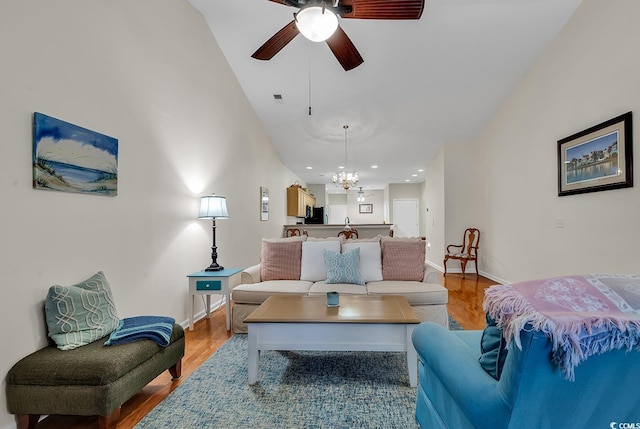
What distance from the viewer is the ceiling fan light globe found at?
5.96 feet

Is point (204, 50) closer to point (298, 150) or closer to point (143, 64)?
point (143, 64)

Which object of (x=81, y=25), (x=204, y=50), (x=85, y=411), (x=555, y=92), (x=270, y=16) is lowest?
(x=85, y=411)

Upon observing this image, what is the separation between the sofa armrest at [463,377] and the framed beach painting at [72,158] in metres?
2.21

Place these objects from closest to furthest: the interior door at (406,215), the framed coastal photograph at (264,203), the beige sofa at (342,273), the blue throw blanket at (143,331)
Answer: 1. the blue throw blanket at (143,331)
2. the beige sofa at (342,273)
3. the framed coastal photograph at (264,203)
4. the interior door at (406,215)

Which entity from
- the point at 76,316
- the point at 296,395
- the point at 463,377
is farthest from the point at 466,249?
the point at 76,316

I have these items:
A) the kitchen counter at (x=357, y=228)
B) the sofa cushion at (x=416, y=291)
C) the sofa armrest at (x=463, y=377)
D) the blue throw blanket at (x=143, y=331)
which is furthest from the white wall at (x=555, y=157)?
the blue throw blanket at (x=143, y=331)

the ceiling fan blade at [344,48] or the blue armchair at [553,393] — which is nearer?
the blue armchair at [553,393]

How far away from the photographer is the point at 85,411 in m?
1.48

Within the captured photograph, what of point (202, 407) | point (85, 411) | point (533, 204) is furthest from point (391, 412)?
point (533, 204)

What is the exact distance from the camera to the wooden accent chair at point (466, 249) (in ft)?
18.4

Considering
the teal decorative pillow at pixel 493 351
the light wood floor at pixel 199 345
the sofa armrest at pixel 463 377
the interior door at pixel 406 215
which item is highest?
the interior door at pixel 406 215

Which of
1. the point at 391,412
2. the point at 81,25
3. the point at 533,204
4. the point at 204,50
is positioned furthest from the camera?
the point at 533,204

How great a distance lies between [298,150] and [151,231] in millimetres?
4692

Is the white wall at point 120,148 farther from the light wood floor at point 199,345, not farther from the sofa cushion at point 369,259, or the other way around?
the sofa cushion at point 369,259
